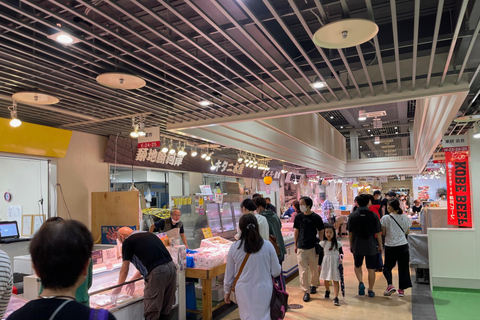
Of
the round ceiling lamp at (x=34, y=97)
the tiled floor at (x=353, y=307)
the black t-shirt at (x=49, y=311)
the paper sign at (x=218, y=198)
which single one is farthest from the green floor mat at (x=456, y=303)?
the round ceiling lamp at (x=34, y=97)

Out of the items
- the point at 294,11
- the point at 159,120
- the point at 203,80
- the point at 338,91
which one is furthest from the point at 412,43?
the point at 159,120

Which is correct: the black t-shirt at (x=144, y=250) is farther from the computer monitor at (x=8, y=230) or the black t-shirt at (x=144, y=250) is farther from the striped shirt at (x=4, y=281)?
the computer monitor at (x=8, y=230)

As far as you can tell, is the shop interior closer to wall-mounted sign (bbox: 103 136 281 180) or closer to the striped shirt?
wall-mounted sign (bbox: 103 136 281 180)

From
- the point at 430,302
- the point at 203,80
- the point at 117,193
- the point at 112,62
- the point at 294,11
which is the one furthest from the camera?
the point at 117,193

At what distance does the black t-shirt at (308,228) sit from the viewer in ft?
21.6

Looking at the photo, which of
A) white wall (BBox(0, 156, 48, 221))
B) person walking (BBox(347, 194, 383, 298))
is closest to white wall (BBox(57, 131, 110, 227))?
white wall (BBox(0, 156, 48, 221))

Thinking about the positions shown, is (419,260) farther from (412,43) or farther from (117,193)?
(117,193)

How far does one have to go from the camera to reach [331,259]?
20.9 ft

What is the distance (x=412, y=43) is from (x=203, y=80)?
8.56 ft

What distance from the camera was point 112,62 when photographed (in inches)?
174

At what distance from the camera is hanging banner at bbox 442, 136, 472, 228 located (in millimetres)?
7406

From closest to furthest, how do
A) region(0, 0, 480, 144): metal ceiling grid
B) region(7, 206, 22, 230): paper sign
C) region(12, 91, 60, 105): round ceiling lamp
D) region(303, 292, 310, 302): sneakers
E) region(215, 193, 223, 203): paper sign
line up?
region(0, 0, 480, 144): metal ceiling grid, region(12, 91, 60, 105): round ceiling lamp, region(303, 292, 310, 302): sneakers, region(215, 193, 223, 203): paper sign, region(7, 206, 22, 230): paper sign

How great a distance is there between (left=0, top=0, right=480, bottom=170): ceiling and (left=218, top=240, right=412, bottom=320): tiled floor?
318 centimetres

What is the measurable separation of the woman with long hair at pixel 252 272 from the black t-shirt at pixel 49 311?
2333 mm
